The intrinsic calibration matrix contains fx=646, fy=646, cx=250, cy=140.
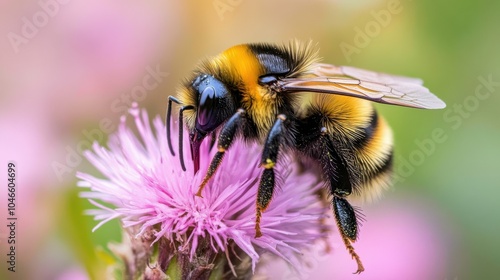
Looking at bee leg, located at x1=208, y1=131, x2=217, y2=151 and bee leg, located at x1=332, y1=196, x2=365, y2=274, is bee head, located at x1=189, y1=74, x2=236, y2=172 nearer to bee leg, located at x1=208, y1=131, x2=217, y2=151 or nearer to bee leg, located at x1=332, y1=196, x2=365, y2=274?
bee leg, located at x1=208, y1=131, x2=217, y2=151

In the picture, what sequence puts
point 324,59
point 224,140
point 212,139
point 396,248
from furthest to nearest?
point 324,59, point 396,248, point 212,139, point 224,140

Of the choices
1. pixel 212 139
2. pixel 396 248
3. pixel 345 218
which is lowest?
pixel 396 248

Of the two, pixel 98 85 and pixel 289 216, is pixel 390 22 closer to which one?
pixel 98 85

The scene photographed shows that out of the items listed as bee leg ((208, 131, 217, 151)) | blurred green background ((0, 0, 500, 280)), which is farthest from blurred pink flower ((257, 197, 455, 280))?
bee leg ((208, 131, 217, 151))

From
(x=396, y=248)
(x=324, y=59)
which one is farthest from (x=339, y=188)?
(x=324, y=59)

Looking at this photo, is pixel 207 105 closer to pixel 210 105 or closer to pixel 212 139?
pixel 210 105

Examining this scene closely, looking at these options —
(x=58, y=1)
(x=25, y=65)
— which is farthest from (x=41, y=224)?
(x=58, y=1)

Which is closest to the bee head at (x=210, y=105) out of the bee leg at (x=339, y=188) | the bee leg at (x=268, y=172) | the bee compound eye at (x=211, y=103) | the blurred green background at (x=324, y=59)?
the bee compound eye at (x=211, y=103)
